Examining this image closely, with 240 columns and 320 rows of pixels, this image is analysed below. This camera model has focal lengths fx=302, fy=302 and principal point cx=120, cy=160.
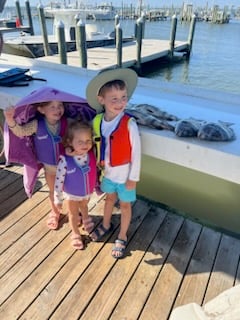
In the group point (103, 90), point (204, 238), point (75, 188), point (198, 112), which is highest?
point (103, 90)

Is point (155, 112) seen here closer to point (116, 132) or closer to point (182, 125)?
point (182, 125)

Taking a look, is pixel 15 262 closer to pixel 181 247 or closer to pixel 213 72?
pixel 181 247

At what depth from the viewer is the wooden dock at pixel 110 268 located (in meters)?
1.92

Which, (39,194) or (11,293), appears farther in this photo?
(39,194)

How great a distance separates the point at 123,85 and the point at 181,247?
1351 millimetres

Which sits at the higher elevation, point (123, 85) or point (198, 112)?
point (123, 85)

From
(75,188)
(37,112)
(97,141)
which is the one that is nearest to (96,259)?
(75,188)

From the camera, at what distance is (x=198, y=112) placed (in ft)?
8.49

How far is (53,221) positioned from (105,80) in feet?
4.24

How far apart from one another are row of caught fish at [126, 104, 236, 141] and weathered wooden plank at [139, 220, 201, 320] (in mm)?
921

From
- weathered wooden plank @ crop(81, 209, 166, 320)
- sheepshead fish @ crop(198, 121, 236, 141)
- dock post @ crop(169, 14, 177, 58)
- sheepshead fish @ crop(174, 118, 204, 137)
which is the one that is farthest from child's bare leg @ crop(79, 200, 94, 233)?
dock post @ crop(169, 14, 177, 58)

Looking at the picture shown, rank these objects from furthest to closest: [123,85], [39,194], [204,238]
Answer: [39,194], [204,238], [123,85]

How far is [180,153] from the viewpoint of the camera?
6.73 feet

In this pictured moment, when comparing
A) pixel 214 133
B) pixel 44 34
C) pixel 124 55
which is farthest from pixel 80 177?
pixel 124 55
